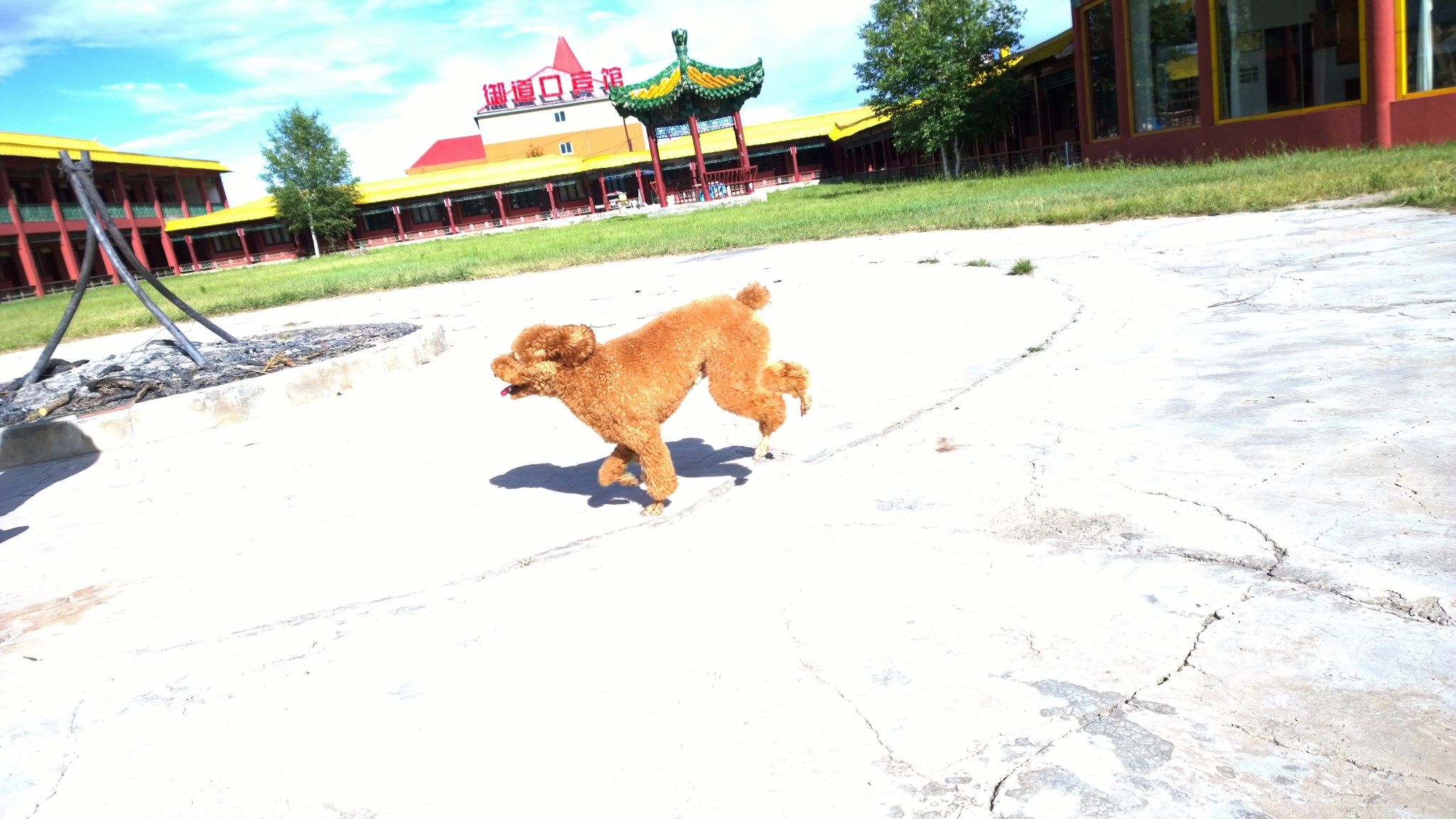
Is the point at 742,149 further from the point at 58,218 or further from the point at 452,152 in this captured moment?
the point at 452,152

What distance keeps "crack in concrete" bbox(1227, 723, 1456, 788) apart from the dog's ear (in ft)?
7.61

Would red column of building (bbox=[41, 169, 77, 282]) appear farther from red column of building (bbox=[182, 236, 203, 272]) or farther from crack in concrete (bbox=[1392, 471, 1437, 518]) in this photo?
crack in concrete (bbox=[1392, 471, 1437, 518])

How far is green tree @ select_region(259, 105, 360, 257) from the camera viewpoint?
5056 centimetres

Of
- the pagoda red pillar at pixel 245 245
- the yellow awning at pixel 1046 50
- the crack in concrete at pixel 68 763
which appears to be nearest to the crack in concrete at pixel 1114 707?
the crack in concrete at pixel 68 763

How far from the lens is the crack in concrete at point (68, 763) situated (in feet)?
7.05

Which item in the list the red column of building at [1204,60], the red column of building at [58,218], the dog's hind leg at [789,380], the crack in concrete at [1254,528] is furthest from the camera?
the red column of building at [58,218]

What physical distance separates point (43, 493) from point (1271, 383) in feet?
21.2

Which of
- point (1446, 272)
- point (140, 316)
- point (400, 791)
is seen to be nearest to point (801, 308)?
point (1446, 272)

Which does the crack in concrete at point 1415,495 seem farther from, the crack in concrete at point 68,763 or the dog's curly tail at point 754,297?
the crack in concrete at point 68,763

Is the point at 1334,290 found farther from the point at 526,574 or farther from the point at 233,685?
the point at 233,685

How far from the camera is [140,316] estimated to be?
16859 mm

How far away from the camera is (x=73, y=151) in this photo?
4372 centimetres

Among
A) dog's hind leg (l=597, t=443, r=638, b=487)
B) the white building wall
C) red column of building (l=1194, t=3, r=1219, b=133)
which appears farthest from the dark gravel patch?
the white building wall

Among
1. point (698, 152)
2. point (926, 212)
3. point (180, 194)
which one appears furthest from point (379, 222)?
point (926, 212)
